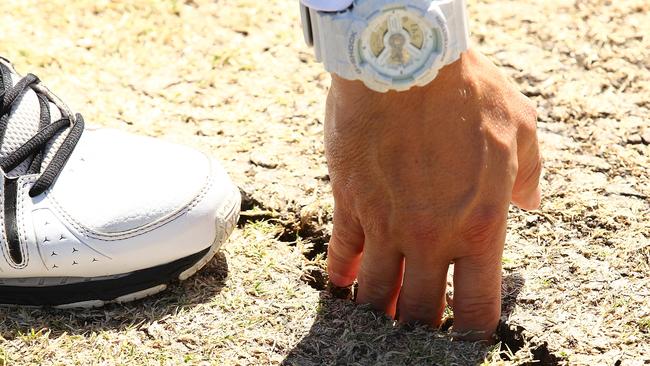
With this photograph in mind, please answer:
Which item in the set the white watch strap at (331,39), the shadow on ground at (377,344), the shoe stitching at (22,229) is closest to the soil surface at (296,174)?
the shadow on ground at (377,344)

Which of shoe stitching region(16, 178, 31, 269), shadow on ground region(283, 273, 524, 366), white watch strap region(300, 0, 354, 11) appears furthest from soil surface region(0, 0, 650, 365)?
white watch strap region(300, 0, 354, 11)

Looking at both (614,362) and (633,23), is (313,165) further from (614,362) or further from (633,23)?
(633,23)

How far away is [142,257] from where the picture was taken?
2.54 meters

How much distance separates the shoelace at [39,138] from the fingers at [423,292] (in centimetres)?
95

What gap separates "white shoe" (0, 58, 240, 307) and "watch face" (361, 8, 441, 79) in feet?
2.48

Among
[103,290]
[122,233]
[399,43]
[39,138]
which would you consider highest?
[399,43]

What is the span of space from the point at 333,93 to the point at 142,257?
0.67 m

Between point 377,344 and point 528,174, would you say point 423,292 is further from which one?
point 528,174

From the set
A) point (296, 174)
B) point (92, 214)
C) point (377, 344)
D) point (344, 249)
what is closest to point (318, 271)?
point (344, 249)

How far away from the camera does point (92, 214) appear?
2.52 meters

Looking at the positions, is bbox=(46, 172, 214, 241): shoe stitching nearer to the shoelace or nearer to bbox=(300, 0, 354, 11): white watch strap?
the shoelace

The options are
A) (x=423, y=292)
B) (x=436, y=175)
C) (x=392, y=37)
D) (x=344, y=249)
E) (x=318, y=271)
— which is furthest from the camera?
(x=318, y=271)

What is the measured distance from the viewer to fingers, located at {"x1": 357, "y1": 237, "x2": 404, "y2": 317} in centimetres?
232

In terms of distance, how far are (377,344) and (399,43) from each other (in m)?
0.77
